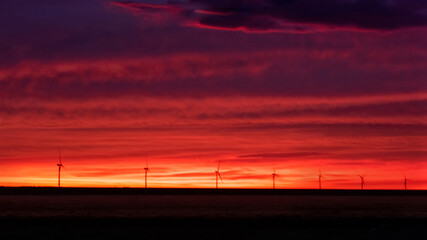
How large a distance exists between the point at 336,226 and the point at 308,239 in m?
15.2

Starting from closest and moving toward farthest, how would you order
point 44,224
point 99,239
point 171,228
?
point 99,239 < point 171,228 < point 44,224

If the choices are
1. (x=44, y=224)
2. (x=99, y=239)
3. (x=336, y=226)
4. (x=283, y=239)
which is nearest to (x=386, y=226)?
(x=336, y=226)

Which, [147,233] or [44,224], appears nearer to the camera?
[147,233]

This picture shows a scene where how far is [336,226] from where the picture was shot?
75.8m

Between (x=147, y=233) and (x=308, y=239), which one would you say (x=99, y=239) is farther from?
(x=308, y=239)

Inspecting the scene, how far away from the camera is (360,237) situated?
63.2 meters

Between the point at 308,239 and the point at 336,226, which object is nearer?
the point at 308,239

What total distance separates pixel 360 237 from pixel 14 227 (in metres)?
35.0

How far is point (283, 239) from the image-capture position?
61.6 meters

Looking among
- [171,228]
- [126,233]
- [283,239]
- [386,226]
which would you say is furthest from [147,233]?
[386,226]

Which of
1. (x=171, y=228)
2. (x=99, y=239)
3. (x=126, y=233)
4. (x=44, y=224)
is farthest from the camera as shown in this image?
(x=44, y=224)

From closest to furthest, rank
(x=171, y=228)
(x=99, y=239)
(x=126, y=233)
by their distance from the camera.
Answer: (x=99, y=239)
(x=126, y=233)
(x=171, y=228)

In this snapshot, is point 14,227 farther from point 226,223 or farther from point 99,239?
point 226,223

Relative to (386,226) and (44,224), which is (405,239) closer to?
(386,226)
